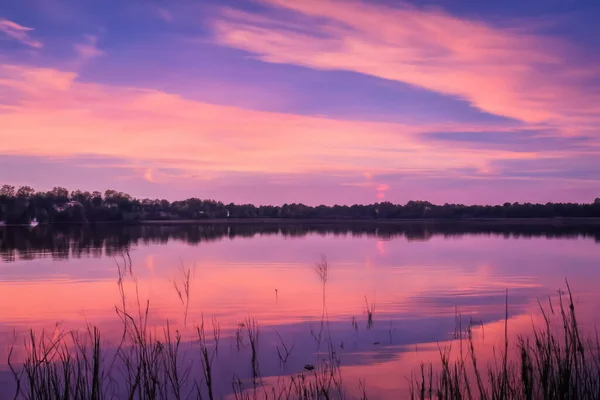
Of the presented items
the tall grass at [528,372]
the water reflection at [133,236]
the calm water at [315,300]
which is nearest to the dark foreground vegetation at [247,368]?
the tall grass at [528,372]

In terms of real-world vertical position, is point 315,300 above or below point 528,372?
below

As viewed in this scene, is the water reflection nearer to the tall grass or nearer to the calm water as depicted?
A: the calm water

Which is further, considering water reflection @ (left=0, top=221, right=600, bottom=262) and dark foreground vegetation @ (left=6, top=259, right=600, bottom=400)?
water reflection @ (left=0, top=221, right=600, bottom=262)

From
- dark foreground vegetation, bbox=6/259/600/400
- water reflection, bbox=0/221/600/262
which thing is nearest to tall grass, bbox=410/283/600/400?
dark foreground vegetation, bbox=6/259/600/400

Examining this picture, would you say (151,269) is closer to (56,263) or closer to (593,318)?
(56,263)

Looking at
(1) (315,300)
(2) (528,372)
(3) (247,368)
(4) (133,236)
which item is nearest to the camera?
(2) (528,372)

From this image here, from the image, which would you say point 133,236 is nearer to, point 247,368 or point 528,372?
point 247,368

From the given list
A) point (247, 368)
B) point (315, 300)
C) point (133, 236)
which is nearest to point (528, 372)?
point (247, 368)

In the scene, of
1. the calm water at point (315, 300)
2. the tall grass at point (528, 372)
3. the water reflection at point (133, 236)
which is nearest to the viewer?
the tall grass at point (528, 372)

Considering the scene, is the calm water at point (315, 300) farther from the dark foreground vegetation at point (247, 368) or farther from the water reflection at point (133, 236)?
the water reflection at point (133, 236)

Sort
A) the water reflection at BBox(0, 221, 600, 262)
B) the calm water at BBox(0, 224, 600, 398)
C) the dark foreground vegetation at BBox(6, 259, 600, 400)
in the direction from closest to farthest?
the dark foreground vegetation at BBox(6, 259, 600, 400) < the calm water at BBox(0, 224, 600, 398) < the water reflection at BBox(0, 221, 600, 262)

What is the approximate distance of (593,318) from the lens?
1376 cm

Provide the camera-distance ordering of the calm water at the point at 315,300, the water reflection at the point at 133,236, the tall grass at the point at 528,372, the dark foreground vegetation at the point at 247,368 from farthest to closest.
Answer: the water reflection at the point at 133,236 → the calm water at the point at 315,300 → the dark foreground vegetation at the point at 247,368 → the tall grass at the point at 528,372

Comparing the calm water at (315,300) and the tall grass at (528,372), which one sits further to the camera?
the calm water at (315,300)
